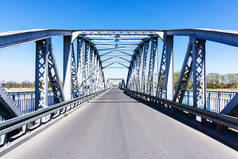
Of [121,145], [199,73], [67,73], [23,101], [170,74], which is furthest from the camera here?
[67,73]

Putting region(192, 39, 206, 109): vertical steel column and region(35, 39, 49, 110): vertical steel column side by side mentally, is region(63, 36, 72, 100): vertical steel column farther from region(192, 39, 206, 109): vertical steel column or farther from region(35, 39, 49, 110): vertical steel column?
region(192, 39, 206, 109): vertical steel column

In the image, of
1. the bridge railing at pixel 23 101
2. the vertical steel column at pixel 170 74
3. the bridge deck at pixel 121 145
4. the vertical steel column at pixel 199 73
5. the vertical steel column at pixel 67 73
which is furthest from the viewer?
the vertical steel column at pixel 67 73

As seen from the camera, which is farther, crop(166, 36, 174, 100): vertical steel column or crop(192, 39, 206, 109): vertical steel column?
crop(166, 36, 174, 100): vertical steel column

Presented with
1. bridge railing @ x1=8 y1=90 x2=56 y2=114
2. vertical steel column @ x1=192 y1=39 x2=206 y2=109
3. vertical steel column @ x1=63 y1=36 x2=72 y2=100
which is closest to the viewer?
vertical steel column @ x1=192 y1=39 x2=206 y2=109

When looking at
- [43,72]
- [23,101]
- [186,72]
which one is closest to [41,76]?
[43,72]

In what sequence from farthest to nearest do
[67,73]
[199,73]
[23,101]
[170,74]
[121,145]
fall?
[67,73]
[170,74]
[23,101]
[199,73]
[121,145]

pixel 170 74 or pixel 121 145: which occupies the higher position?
pixel 170 74

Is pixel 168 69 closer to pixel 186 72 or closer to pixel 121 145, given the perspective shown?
pixel 186 72

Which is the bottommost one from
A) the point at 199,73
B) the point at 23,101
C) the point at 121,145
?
the point at 121,145

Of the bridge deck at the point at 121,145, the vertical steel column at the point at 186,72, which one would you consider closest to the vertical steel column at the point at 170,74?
the vertical steel column at the point at 186,72

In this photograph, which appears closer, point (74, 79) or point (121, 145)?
point (121, 145)

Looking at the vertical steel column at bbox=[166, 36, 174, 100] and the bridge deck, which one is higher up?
the vertical steel column at bbox=[166, 36, 174, 100]

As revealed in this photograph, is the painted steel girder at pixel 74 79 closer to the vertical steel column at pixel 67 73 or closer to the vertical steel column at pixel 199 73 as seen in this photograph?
the vertical steel column at pixel 67 73

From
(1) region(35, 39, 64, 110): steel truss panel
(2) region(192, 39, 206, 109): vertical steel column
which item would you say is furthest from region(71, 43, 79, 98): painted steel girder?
(2) region(192, 39, 206, 109): vertical steel column
